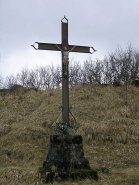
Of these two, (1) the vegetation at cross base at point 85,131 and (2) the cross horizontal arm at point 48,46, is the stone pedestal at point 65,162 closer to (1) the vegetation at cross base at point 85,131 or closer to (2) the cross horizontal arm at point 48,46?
(1) the vegetation at cross base at point 85,131

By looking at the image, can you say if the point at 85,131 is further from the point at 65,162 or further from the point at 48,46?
the point at 48,46

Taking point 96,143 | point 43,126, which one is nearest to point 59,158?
point 96,143

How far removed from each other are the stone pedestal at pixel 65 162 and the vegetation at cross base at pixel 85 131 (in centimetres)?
21

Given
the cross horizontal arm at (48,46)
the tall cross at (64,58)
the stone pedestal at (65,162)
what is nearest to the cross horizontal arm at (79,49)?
the tall cross at (64,58)

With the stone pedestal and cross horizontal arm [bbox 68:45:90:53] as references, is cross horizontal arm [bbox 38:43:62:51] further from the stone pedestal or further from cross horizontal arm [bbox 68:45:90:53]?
the stone pedestal

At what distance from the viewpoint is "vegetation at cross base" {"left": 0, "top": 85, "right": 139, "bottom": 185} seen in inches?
197

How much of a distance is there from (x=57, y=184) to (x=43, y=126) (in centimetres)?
565

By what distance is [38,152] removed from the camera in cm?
723

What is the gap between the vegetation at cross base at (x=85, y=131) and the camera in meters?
5.02

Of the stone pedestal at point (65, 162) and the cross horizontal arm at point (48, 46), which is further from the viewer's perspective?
the cross horizontal arm at point (48, 46)

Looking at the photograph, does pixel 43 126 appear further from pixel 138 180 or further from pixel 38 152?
pixel 138 180

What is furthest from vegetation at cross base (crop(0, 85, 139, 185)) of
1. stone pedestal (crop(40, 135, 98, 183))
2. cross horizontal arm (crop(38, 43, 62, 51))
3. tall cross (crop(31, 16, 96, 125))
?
cross horizontal arm (crop(38, 43, 62, 51))

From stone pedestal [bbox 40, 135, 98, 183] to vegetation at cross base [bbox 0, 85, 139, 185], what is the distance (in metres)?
0.21

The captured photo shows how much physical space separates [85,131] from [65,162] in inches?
160
